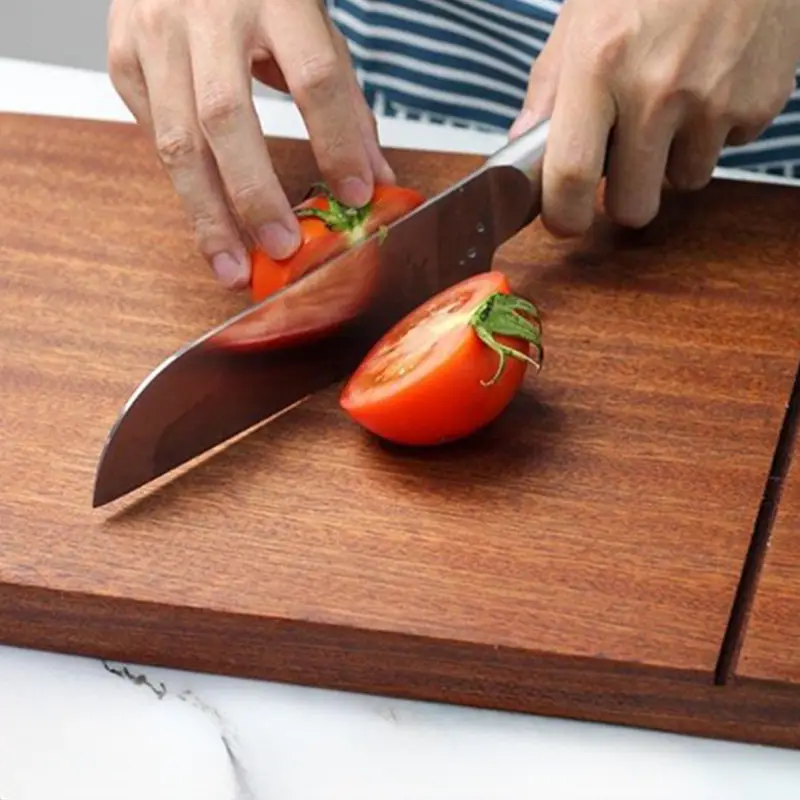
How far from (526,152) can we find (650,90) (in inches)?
3.3

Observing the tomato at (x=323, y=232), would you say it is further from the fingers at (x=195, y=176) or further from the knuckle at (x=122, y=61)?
the knuckle at (x=122, y=61)

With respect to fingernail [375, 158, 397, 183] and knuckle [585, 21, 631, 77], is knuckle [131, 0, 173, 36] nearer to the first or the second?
fingernail [375, 158, 397, 183]

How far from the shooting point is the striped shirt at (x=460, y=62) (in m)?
1.20

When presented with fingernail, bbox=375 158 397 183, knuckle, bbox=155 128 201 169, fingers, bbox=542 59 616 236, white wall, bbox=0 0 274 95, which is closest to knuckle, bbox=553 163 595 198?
fingers, bbox=542 59 616 236

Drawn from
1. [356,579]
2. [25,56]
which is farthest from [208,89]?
[25,56]

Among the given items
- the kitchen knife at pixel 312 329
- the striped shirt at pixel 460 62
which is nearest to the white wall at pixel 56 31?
the striped shirt at pixel 460 62

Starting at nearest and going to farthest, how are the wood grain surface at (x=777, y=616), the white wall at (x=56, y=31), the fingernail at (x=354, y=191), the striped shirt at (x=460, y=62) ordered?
the wood grain surface at (x=777, y=616) < the fingernail at (x=354, y=191) < the striped shirt at (x=460, y=62) < the white wall at (x=56, y=31)

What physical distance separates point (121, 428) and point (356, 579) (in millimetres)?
149

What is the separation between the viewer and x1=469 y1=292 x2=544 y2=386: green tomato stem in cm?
80

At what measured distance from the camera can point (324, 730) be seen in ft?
2.45

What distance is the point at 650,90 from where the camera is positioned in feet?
3.03

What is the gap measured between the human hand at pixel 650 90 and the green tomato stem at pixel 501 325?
0.54 ft

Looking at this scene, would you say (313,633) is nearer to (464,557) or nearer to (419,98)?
(464,557)

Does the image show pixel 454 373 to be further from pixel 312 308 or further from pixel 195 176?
pixel 195 176
